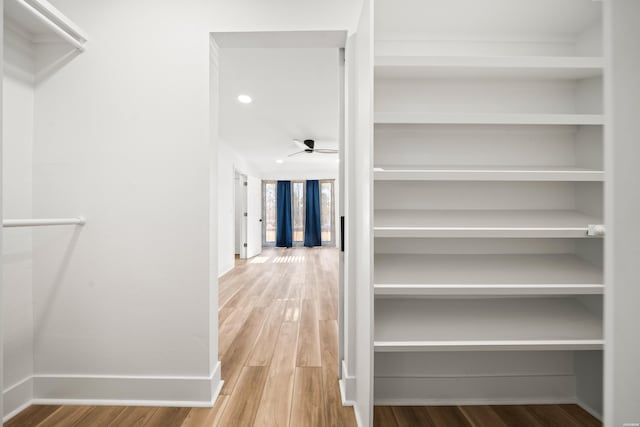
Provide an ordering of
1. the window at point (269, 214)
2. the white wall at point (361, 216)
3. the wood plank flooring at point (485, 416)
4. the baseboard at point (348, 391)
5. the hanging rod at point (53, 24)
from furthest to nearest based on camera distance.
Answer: the window at point (269, 214)
the baseboard at point (348, 391)
the wood plank flooring at point (485, 416)
the hanging rod at point (53, 24)
the white wall at point (361, 216)

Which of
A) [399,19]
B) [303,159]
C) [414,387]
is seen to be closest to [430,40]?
[399,19]

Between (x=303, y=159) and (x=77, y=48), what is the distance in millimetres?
5798

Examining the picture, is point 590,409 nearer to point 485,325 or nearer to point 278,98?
point 485,325

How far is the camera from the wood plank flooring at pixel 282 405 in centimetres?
153

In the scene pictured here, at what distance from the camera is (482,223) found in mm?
1442

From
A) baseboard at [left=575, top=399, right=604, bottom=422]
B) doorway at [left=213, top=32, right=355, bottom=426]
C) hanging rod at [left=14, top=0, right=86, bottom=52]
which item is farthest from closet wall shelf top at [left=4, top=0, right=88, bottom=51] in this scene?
baseboard at [left=575, top=399, right=604, bottom=422]

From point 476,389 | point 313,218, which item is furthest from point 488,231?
point 313,218

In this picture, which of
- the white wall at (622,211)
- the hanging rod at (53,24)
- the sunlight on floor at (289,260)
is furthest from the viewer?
the sunlight on floor at (289,260)

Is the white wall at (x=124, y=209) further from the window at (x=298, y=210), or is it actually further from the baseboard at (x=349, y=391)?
the window at (x=298, y=210)

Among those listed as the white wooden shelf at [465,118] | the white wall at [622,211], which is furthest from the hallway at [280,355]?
the white wooden shelf at [465,118]

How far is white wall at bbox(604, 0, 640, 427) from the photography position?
556mm

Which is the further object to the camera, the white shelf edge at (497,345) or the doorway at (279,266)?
the doorway at (279,266)

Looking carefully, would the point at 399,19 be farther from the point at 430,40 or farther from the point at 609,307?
the point at 609,307

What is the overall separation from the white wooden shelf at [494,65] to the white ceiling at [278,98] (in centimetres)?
131
